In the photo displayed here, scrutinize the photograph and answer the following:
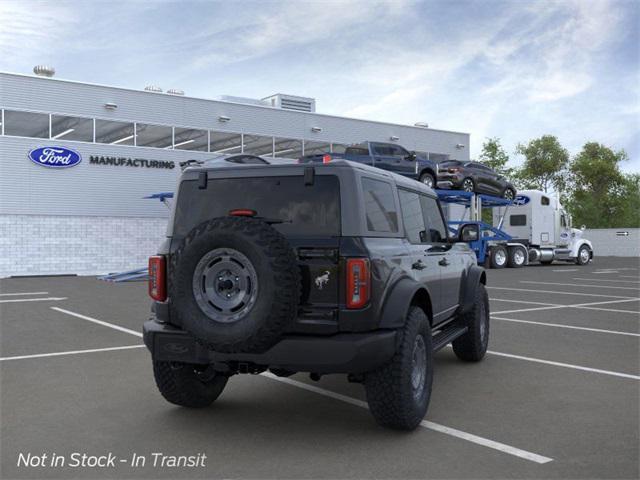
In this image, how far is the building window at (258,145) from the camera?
101 ft

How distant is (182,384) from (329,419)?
1213 millimetres

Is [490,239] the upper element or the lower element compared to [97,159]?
lower

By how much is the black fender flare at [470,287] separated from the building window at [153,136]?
22.6m

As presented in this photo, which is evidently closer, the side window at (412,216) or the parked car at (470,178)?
the side window at (412,216)

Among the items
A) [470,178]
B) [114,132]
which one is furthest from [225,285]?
[114,132]

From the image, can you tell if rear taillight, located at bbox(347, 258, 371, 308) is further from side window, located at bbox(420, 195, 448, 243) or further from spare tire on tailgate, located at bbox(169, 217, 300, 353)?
side window, located at bbox(420, 195, 448, 243)

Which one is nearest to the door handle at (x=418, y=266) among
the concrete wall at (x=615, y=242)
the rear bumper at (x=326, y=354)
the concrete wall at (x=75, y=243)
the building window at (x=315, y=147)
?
the rear bumper at (x=326, y=354)

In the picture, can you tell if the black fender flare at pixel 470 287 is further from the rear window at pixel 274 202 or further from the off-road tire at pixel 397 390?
the rear window at pixel 274 202

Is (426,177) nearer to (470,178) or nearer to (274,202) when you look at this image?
(470,178)

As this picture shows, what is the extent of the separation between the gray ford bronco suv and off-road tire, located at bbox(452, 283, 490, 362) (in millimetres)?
2003

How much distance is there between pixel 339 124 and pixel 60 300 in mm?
21404

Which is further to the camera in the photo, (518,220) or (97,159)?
(518,220)

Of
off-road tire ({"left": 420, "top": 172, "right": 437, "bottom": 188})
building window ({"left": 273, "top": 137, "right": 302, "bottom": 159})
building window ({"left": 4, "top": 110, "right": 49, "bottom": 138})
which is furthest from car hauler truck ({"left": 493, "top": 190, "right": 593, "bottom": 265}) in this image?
building window ({"left": 4, "top": 110, "right": 49, "bottom": 138})

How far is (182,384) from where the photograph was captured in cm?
518
